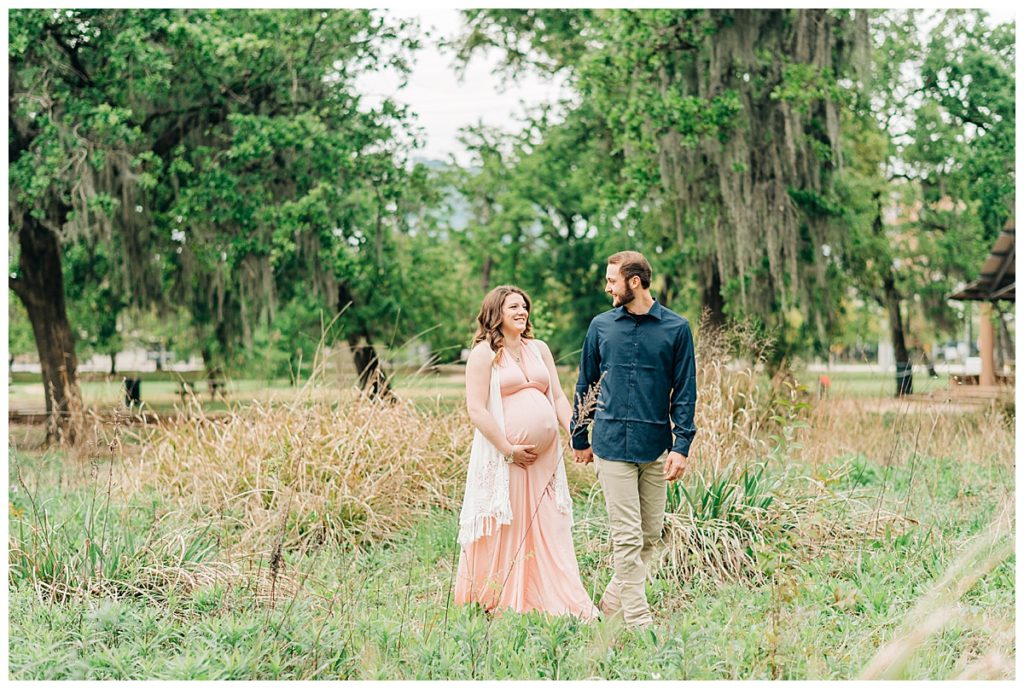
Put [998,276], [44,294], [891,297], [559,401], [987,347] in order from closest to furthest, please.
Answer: [559,401]
[44,294]
[998,276]
[987,347]
[891,297]

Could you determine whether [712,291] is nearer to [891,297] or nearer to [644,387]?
[891,297]

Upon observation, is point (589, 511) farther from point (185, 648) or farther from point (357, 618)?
point (185, 648)

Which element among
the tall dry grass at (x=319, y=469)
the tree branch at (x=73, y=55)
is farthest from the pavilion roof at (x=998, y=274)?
the tree branch at (x=73, y=55)

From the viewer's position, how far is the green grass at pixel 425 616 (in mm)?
3930

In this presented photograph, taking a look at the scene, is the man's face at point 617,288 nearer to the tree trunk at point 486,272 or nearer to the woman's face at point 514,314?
the woman's face at point 514,314

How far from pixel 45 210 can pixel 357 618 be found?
1056 centimetres

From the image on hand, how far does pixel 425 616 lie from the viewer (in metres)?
4.32

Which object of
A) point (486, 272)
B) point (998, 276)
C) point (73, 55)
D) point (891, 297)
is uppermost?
point (73, 55)

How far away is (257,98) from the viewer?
13992 millimetres

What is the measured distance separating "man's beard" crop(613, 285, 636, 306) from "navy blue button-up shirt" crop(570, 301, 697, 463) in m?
0.06

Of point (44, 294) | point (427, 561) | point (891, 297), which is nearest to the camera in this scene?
point (427, 561)

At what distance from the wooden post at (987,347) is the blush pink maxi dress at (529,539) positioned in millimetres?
15452

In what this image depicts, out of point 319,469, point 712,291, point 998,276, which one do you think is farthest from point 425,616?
point 998,276

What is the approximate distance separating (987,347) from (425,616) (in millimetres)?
18433
